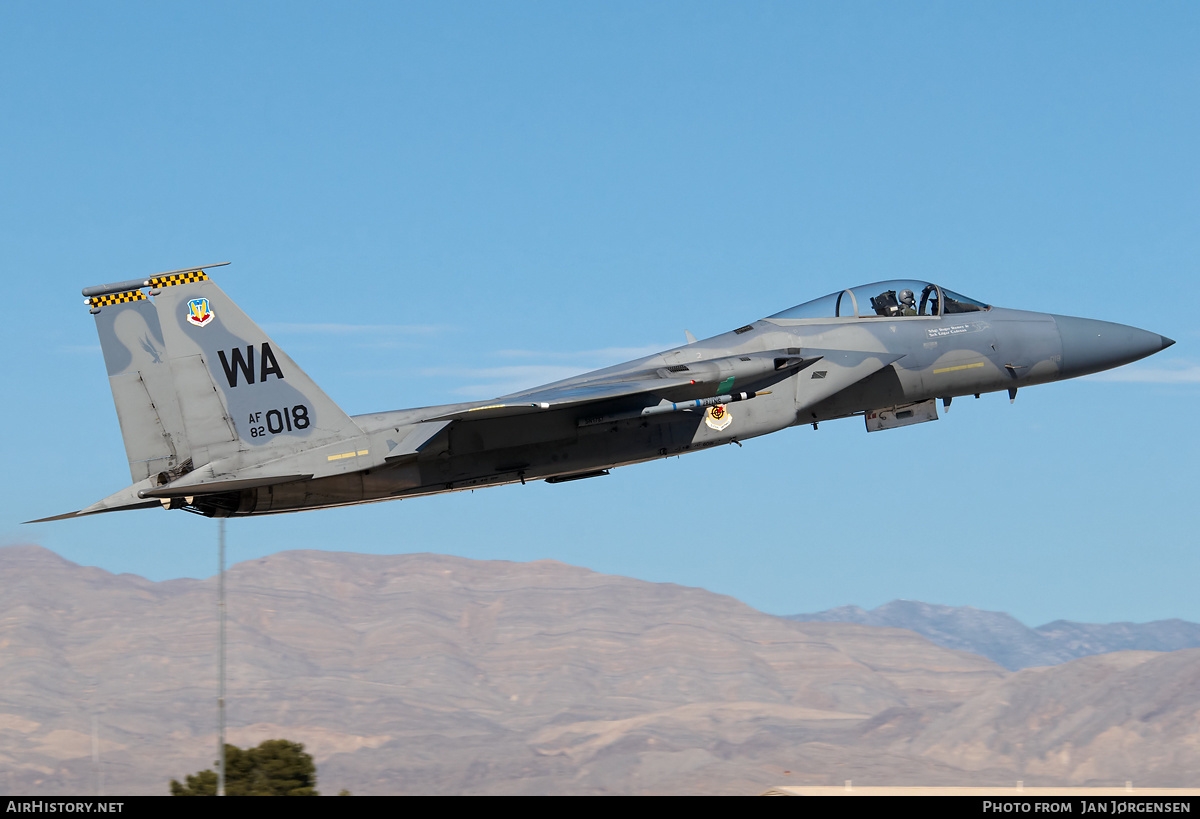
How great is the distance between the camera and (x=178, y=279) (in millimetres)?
18281

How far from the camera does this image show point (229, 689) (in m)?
197

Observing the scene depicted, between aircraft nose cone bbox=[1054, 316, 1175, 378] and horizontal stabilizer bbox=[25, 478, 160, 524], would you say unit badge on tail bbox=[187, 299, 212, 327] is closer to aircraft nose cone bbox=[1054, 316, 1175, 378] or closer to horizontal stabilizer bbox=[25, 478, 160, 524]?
horizontal stabilizer bbox=[25, 478, 160, 524]

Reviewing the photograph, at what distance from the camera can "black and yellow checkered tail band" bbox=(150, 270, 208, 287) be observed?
1828cm

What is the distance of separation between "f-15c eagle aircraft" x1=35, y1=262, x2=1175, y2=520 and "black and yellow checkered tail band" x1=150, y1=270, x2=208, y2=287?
22 mm

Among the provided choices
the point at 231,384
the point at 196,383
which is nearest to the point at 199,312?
the point at 196,383

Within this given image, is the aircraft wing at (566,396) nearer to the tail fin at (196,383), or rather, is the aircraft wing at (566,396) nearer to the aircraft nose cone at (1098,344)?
the tail fin at (196,383)

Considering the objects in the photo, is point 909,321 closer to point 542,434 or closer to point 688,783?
point 542,434

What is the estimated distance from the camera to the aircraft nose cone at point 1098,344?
19.9 meters

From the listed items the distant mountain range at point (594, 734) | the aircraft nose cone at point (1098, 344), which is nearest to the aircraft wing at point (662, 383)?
the aircraft nose cone at point (1098, 344)

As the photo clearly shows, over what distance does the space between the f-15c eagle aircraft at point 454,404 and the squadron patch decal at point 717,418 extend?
0.07 feet

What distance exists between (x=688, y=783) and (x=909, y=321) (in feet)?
453

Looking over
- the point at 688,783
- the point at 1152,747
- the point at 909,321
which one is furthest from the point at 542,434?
the point at 1152,747

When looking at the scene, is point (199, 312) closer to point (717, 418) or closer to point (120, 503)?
point (120, 503)
